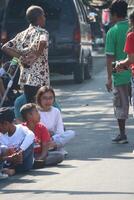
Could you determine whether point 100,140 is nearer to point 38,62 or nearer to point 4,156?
point 38,62

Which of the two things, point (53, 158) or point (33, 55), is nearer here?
point (53, 158)

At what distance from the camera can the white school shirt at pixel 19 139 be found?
10180 millimetres

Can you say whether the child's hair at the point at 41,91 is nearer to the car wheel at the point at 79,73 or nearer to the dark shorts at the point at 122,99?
the dark shorts at the point at 122,99

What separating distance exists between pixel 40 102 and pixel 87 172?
5.02 ft

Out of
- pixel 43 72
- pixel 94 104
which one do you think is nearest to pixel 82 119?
pixel 94 104

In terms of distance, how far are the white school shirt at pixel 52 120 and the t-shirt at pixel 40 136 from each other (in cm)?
40

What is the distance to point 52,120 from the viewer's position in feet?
37.0

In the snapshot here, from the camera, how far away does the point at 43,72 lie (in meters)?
11.9

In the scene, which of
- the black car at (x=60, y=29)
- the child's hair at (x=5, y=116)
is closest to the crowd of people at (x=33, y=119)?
the child's hair at (x=5, y=116)

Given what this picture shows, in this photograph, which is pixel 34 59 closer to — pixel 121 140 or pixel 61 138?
pixel 61 138

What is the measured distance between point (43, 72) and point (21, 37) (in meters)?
0.60

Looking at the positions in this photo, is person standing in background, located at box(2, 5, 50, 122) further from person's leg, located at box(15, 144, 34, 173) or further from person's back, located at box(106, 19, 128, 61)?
person's leg, located at box(15, 144, 34, 173)

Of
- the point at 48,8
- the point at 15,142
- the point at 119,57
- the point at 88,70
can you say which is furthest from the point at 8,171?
Result: the point at 88,70

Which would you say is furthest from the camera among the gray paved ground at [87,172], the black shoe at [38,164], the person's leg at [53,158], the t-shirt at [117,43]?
the t-shirt at [117,43]
